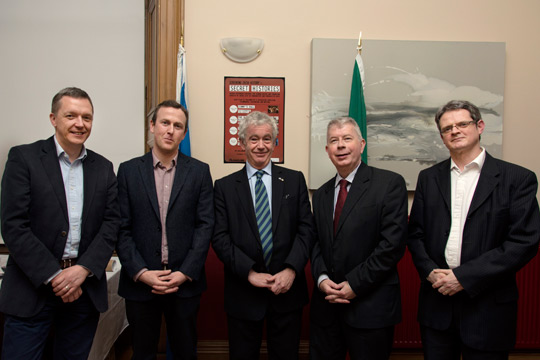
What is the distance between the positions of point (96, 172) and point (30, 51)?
2301mm

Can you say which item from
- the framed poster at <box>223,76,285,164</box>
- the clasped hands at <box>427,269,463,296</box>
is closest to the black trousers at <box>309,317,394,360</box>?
the clasped hands at <box>427,269,463,296</box>

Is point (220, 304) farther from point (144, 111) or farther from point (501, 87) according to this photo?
point (501, 87)

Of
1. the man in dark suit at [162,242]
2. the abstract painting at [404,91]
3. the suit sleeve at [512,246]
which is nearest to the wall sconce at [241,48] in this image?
the abstract painting at [404,91]

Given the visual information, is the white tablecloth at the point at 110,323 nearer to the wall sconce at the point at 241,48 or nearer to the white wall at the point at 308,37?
the white wall at the point at 308,37

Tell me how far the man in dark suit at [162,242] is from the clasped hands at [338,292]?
0.66m

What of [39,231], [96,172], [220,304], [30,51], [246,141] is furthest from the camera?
[30,51]

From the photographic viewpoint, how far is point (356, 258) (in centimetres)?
185

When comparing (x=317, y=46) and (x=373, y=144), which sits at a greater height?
(x=317, y=46)

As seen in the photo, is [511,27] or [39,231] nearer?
[39,231]

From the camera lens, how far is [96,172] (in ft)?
6.08

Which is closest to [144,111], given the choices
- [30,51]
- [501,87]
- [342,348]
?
[30,51]

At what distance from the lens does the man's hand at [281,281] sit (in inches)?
73.5

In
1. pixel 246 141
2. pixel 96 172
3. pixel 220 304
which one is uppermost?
pixel 246 141

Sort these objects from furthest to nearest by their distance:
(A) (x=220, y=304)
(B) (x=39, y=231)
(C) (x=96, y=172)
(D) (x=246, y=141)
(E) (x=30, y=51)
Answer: (E) (x=30, y=51) → (A) (x=220, y=304) → (D) (x=246, y=141) → (C) (x=96, y=172) → (B) (x=39, y=231)
